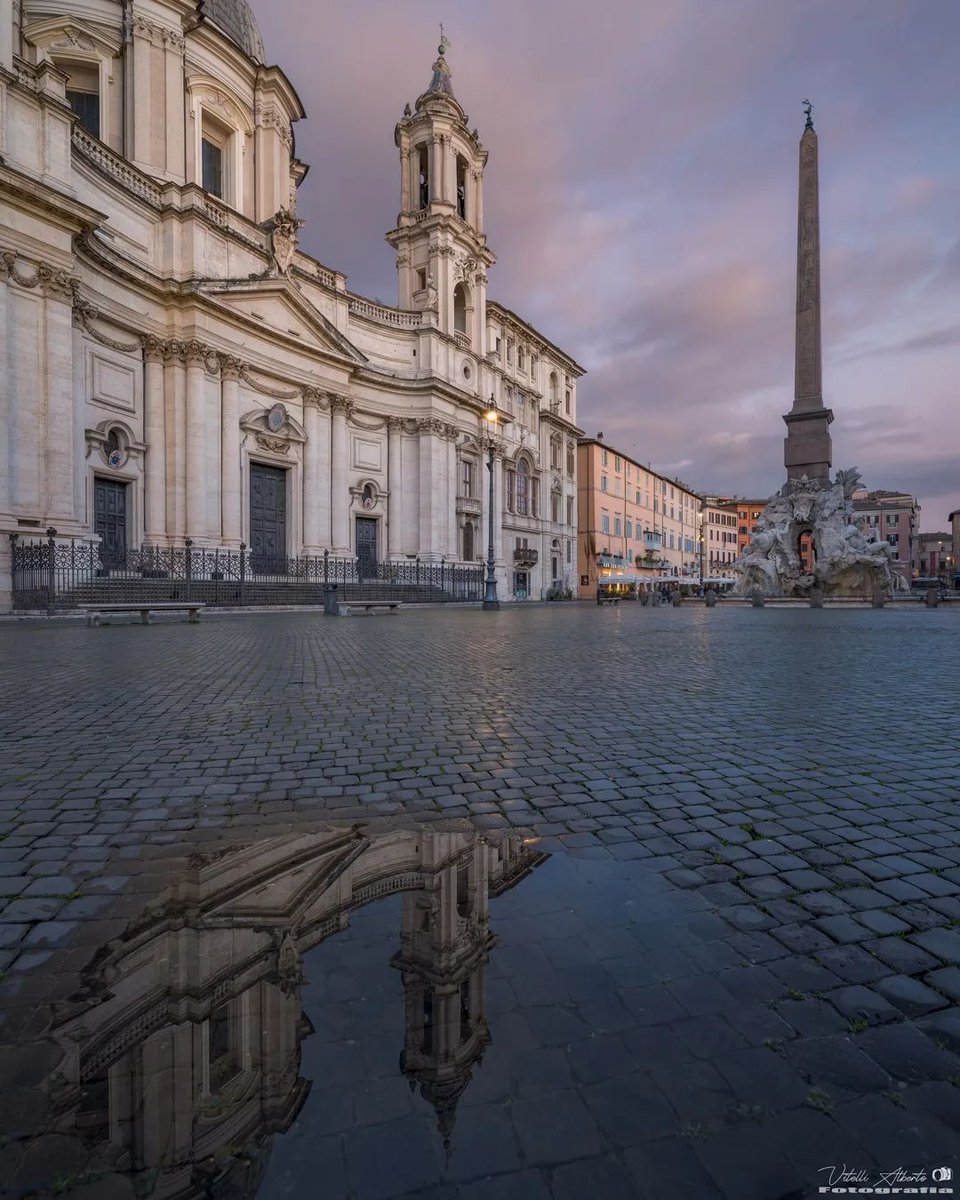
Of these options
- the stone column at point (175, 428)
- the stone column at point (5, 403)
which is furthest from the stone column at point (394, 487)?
the stone column at point (5, 403)

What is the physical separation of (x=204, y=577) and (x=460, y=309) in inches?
1120

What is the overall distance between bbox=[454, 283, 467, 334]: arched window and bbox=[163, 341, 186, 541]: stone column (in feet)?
69.5

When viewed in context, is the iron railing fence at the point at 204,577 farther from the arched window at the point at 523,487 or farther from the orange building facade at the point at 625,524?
the orange building facade at the point at 625,524

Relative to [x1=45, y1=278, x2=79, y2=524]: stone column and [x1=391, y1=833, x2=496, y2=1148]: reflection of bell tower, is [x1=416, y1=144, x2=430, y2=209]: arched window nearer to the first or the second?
[x1=45, y1=278, x2=79, y2=524]: stone column

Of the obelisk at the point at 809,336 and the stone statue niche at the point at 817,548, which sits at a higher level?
the obelisk at the point at 809,336

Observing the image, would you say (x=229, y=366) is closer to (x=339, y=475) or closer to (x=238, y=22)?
(x=339, y=475)

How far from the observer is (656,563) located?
243 feet

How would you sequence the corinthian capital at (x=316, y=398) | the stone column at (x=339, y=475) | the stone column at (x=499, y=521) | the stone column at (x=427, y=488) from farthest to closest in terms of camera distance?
the stone column at (x=499, y=521) < the stone column at (x=427, y=488) < the stone column at (x=339, y=475) < the corinthian capital at (x=316, y=398)

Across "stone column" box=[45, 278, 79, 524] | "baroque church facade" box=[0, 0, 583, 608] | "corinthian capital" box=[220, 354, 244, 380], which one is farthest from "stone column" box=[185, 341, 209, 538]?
"stone column" box=[45, 278, 79, 524]

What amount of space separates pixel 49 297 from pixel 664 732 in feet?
78.5

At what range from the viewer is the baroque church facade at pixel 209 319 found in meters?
20.6

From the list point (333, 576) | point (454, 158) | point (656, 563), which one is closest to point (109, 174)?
point (333, 576)

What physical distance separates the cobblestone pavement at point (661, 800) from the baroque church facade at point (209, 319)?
17504 millimetres

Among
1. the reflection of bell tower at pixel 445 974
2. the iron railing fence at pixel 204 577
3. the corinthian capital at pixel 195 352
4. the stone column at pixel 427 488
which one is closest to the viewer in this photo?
the reflection of bell tower at pixel 445 974
